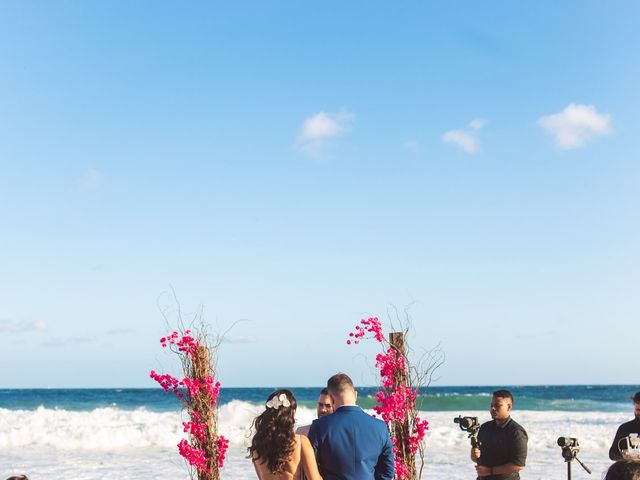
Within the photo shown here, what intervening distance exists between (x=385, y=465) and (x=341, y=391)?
0.58 meters

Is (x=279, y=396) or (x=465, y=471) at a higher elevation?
(x=279, y=396)

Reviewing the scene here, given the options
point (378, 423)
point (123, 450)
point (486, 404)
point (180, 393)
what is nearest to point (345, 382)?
point (378, 423)

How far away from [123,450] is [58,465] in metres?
2.96

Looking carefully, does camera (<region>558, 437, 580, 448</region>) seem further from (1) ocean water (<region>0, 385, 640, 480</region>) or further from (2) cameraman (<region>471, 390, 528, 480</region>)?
(1) ocean water (<region>0, 385, 640, 480</region>)

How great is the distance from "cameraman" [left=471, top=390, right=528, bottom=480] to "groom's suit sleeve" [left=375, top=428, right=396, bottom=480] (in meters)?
1.59

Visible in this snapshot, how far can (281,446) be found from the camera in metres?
4.18

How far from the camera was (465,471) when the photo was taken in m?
13.8

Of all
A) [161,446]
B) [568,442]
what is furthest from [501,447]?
[161,446]

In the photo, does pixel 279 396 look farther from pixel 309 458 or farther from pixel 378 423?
pixel 378 423

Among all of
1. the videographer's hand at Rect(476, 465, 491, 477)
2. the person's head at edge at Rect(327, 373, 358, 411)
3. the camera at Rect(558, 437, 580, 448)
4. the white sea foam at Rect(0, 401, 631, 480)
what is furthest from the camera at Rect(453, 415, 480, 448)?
the white sea foam at Rect(0, 401, 631, 480)

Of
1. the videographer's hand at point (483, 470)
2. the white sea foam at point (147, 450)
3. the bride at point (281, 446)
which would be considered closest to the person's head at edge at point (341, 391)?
the bride at point (281, 446)

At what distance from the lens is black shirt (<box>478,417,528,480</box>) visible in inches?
234

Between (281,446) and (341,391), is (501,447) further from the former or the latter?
(281,446)

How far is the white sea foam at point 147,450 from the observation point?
13.8m
